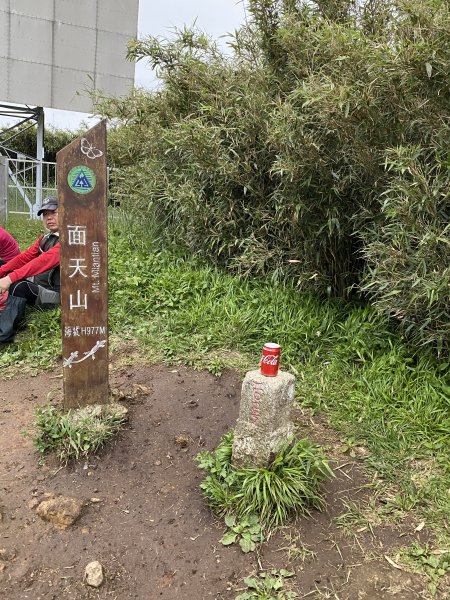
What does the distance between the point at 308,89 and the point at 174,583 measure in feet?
9.51

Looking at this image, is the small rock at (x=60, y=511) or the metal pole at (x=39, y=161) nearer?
the small rock at (x=60, y=511)

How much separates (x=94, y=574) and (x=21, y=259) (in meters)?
3.18

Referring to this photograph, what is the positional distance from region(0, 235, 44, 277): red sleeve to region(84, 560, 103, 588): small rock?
3077 mm

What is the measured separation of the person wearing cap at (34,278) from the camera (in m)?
4.09

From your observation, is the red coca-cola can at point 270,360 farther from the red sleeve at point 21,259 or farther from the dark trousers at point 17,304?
the red sleeve at point 21,259

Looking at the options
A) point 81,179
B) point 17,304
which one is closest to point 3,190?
point 17,304

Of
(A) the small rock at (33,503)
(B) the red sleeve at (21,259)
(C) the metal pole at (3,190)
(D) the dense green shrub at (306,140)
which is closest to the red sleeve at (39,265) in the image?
(B) the red sleeve at (21,259)

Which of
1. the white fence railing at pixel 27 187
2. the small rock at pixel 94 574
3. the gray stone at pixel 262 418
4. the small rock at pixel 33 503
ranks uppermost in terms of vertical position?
the white fence railing at pixel 27 187

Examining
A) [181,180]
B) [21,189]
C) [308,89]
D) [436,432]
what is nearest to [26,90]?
[21,189]

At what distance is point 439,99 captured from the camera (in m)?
2.68

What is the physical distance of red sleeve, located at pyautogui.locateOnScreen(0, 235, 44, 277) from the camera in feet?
14.2

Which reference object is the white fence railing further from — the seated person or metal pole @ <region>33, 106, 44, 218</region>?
the seated person

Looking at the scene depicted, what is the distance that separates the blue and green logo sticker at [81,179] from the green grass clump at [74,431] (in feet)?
4.22

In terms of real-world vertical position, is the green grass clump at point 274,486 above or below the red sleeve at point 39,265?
below
